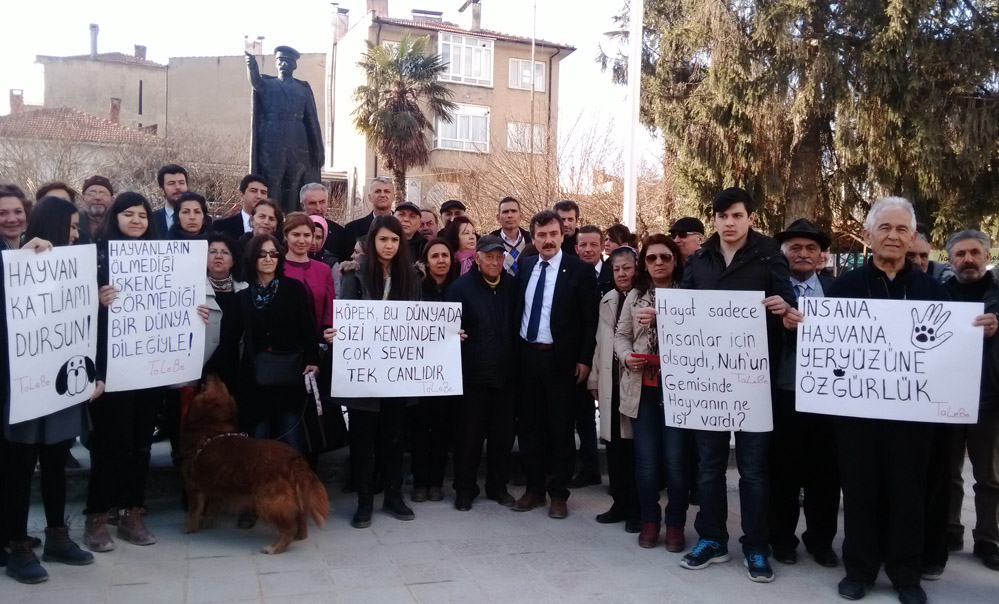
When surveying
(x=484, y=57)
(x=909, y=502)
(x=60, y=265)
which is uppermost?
(x=484, y=57)

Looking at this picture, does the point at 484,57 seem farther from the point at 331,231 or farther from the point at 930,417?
the point at 930,417

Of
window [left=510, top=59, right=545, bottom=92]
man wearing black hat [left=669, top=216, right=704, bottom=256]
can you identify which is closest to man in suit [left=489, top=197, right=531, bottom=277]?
man wearing black hat [left=669, top=216, right=704, bottom=256]

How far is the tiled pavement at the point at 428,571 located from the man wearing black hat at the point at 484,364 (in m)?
0.51

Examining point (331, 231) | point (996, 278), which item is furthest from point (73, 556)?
point (996, 278)

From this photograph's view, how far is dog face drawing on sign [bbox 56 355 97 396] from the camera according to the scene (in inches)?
171

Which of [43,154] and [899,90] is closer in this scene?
[899,90]

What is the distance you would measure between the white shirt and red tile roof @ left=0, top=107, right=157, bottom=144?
2734cm

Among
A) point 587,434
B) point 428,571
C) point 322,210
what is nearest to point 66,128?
point 322,210

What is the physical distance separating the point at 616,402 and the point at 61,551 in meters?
3.47

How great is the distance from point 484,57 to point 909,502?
37.4 m

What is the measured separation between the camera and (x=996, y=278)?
4922mm

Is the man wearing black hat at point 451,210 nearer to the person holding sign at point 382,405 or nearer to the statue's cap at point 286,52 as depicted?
the person holding sign at point 382,405

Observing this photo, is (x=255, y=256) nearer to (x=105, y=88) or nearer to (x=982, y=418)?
(x=982, y=418)

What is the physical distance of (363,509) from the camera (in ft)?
17.8
